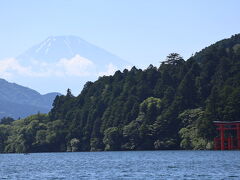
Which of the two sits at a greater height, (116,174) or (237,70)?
(237,70)

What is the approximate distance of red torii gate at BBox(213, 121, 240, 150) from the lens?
462 feet

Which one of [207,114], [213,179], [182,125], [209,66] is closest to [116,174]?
[213,179]

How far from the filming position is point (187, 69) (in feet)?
631

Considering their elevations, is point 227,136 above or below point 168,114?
below

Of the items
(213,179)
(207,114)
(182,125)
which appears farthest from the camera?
(182,125)

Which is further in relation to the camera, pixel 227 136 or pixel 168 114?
pixel 168 114

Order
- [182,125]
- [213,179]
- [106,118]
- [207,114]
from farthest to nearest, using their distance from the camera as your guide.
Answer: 1. [106,118]
2. [182,125]
3. [207,114]
4. [213,179]

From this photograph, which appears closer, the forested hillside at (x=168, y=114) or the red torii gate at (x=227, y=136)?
the red torii gate at (x=227, y=136)

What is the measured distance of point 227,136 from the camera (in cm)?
14638

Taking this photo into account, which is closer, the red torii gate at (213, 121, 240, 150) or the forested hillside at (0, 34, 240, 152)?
the red torii gate at (213, 121, 240, 150)

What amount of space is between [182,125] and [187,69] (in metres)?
33.2

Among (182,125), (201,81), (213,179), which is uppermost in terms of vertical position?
(201,81)

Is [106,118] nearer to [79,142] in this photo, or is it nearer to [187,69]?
[79,142]

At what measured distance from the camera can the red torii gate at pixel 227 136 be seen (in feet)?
462
